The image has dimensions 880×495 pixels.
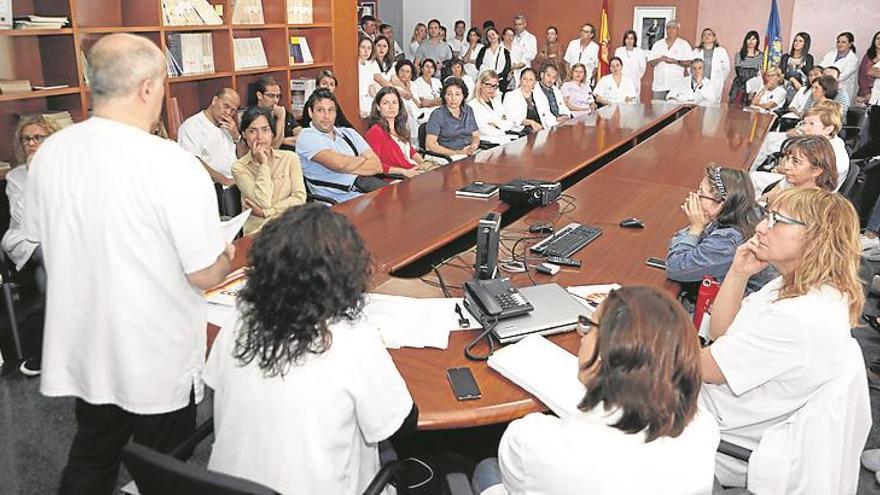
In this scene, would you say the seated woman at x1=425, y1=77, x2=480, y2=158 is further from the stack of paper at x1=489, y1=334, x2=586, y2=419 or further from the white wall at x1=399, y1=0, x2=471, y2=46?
the white wall at x1=399, y1=0, x2=471, y2=46

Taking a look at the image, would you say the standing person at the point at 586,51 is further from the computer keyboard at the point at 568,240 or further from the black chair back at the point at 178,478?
the black chair back at the point at 178,478

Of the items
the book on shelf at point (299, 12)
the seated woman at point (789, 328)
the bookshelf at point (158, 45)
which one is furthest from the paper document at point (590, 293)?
the book on shelf at point (299, 12)

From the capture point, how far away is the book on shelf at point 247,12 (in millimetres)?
5699

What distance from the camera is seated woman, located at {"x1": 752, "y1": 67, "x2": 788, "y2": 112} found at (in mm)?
8436

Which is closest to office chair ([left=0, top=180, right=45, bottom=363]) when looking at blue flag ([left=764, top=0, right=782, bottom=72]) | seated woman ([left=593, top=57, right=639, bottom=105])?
seated woman ([left=593, top=57, right=639, bottom=105])

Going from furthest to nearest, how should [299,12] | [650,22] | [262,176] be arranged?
1. [650,22]
2. [299,12]
3. [262,176]

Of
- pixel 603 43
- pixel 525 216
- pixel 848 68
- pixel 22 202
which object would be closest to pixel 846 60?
pixel 848 68

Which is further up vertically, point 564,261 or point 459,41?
point 459,41

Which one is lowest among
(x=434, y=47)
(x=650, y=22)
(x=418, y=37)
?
(x=434, y=47)

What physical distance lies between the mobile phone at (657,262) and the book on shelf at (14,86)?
144 inches

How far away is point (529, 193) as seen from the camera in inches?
138

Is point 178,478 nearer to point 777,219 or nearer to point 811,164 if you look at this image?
point 777,219

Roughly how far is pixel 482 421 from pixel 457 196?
206cm

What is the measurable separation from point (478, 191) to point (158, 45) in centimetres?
277
